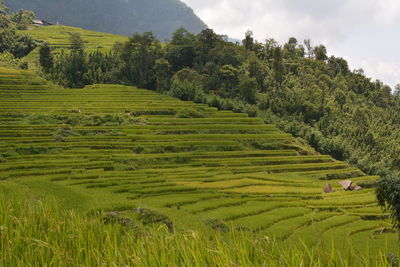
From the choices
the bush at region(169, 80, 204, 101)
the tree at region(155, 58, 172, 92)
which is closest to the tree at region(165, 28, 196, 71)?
the tree at region(155, 58, 172, 92)

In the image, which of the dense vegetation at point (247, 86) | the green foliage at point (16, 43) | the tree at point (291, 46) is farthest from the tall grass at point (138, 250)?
the tree at point (291, 46)

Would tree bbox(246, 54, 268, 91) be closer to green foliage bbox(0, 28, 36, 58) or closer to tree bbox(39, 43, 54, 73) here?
tree bbox(39, 43, 54, 73)

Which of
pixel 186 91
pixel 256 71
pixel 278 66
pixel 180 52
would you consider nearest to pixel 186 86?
pixel 186 91

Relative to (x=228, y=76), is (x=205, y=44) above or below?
above

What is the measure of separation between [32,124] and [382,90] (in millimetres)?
87052

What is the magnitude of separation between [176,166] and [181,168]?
2.70 ft

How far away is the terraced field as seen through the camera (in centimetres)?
2139

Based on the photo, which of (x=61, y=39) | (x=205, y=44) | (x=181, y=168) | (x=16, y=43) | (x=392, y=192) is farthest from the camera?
(x=61, y=39)

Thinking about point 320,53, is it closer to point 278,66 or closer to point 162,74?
point 278,66

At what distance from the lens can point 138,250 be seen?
2955 millimetres

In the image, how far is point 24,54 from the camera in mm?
85062

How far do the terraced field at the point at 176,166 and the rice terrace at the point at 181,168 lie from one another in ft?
0.49

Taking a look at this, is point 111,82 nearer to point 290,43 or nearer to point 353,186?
point 353,186

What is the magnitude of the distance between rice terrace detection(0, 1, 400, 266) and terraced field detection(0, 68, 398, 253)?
15cm
